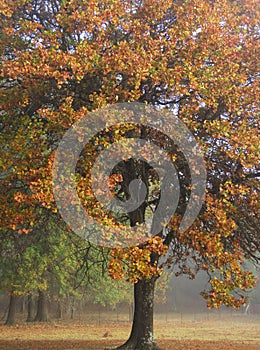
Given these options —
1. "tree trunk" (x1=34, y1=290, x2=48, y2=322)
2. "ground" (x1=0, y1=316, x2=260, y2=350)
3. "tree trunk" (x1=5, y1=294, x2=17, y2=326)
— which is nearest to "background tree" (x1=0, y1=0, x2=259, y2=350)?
"ground" (x1=0, y1=316, x2=260, y2=350)

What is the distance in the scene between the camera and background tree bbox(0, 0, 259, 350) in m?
13.2

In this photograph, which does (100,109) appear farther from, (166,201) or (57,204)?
(166,201)

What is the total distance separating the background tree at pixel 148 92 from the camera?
1317cm

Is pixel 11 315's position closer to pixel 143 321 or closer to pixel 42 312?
pixel 42 312

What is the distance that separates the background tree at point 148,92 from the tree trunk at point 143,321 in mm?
52

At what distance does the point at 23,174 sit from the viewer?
12.9 m

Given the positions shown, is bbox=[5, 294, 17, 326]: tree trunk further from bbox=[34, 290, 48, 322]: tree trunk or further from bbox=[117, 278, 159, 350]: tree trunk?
bbox=[117, 278, 159, 350]: tree trunk

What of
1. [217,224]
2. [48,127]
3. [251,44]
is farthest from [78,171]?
[251,44]

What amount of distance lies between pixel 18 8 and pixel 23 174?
6573 mm

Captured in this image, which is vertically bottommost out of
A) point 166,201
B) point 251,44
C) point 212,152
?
point 166,201

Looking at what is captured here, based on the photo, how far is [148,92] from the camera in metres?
15.3

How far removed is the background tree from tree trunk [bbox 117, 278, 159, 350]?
0.17ft

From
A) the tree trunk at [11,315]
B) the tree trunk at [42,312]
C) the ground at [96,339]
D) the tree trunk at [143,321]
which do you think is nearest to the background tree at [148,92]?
the tree trunk at [143,321]

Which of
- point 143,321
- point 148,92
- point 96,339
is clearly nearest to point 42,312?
point 96,339
